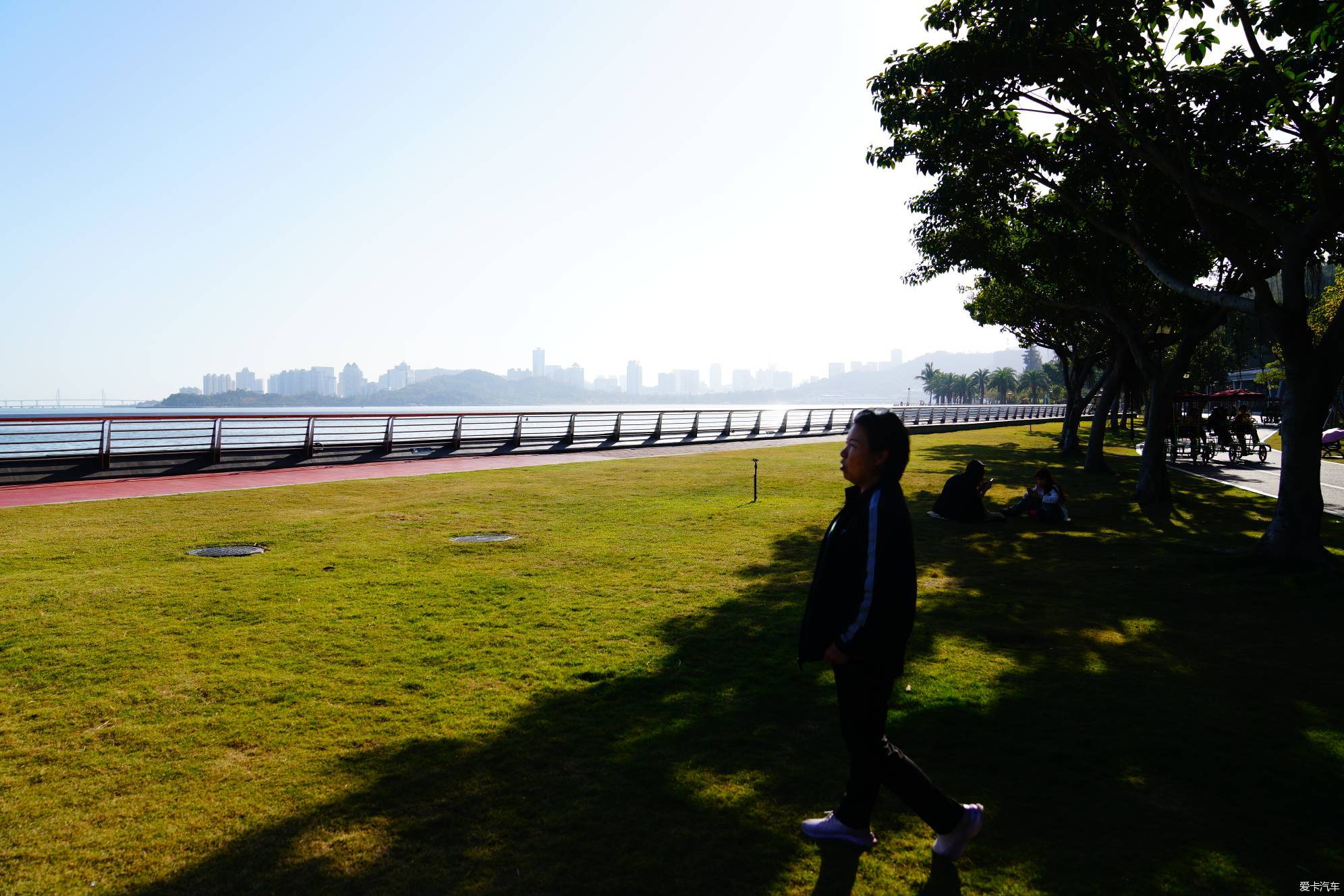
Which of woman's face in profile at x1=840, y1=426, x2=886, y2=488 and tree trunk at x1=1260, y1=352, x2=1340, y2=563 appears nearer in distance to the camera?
woman's face in profile at x1=840, y1=426, x2=886, y2=488

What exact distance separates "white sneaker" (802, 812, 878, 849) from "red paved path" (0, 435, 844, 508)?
562 inches

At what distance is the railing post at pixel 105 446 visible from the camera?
1755 centimetres

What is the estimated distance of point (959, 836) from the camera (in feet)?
11.4

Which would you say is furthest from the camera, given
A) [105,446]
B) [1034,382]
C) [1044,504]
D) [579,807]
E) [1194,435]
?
[1034,382]

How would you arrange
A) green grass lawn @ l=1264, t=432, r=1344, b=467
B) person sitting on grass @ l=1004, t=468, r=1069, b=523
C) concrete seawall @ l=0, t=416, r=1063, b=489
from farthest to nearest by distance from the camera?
green grass lawn @ l=1264, t=432, r=1344, b=467 → concrete seawall @ l=0, t=416, r=1063, b=489 → person sitting on grass @ l=1004, t=468, r=1069, b=523

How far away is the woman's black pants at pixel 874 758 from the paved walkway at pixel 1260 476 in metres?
15.8

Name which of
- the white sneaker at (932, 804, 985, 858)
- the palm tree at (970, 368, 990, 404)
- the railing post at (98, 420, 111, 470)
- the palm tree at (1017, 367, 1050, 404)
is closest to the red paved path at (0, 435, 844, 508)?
the railing post at (98, 420, 111, 470)

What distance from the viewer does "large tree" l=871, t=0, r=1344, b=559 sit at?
952cm

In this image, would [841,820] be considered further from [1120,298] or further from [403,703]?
[1120,298]

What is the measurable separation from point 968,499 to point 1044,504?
1384mm

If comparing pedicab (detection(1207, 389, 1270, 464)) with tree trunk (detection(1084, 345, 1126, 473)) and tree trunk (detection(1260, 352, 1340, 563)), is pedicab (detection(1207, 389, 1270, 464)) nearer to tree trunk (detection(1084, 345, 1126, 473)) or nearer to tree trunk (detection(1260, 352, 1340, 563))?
tree trunk (detection(1084, 345, 1126, 473))

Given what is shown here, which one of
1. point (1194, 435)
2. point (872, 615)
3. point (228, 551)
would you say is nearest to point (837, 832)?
point (872, 615)

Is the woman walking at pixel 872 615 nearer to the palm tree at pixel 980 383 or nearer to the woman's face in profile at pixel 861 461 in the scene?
the woman's face in profile at pixel 861 461

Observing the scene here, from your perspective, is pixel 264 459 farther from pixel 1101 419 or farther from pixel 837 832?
pixel 1101 419
